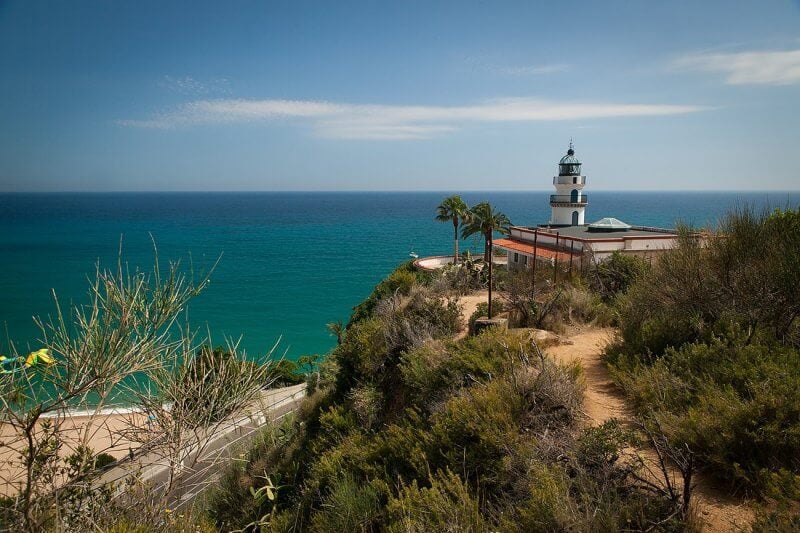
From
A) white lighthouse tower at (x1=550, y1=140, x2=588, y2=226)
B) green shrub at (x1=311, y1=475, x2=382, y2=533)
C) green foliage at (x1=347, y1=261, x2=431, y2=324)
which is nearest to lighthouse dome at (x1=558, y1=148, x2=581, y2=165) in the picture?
white lighthouse tower at (x1=550, y1=140, x2=588, y2=226)

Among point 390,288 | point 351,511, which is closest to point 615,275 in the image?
point 390,288

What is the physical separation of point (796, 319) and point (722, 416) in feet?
11.9

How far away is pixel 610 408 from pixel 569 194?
34640 mm

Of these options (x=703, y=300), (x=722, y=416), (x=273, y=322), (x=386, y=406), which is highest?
Answer: (x=703, y=300)

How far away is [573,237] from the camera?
25.7 m

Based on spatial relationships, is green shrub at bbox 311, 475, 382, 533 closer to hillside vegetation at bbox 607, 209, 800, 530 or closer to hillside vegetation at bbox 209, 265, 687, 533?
hillside vegetation at bbox 209, 265, 687, 533

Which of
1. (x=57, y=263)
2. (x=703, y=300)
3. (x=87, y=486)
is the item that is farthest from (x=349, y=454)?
(x=57, y=263)

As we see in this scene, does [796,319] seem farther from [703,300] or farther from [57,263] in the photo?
[57,263]

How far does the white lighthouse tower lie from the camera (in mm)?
38938

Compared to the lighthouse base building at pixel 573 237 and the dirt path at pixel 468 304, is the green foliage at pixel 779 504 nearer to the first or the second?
the dirt path at pixel 468 304

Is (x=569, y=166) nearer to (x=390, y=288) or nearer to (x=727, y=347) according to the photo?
(x=390, y=288)

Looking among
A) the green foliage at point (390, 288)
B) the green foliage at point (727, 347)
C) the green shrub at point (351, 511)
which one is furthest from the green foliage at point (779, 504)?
the green foliage at point (390, 288)

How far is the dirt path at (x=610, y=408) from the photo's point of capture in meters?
4.57

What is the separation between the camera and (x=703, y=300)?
9227mm
